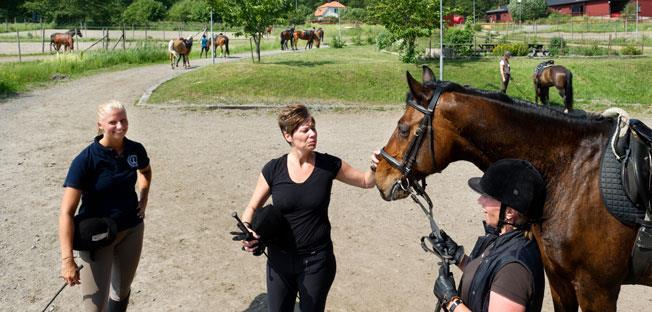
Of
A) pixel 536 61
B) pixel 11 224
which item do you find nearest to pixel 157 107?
pixel 11 224

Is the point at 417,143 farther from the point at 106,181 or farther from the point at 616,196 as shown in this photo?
the point at 106,181

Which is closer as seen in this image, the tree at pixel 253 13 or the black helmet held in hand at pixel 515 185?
the black helmet held in hand at pixel 515 185

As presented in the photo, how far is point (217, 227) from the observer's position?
21.9ft

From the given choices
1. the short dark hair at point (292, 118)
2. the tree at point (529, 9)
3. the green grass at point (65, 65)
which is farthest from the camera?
the tree at point (529, 9)

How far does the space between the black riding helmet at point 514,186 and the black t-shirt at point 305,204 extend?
48.6 inches

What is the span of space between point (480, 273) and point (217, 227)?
4.69m

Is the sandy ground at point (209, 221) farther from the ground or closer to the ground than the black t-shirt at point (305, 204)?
closer to the ground

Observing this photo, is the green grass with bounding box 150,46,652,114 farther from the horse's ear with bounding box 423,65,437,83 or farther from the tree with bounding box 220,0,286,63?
the horse's ear with bounding box 423,65,437,83

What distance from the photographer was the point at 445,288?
8.68ft

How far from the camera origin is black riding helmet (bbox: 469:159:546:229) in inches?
94.0

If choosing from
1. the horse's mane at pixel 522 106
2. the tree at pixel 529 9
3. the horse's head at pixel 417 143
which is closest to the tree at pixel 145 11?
the tree at pixel 529 9

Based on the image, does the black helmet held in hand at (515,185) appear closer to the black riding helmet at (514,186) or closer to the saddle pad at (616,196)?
the black riding helmet at (514,186)

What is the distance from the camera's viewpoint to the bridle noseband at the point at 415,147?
3.24 meters

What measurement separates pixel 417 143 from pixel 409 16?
66.1 ft
